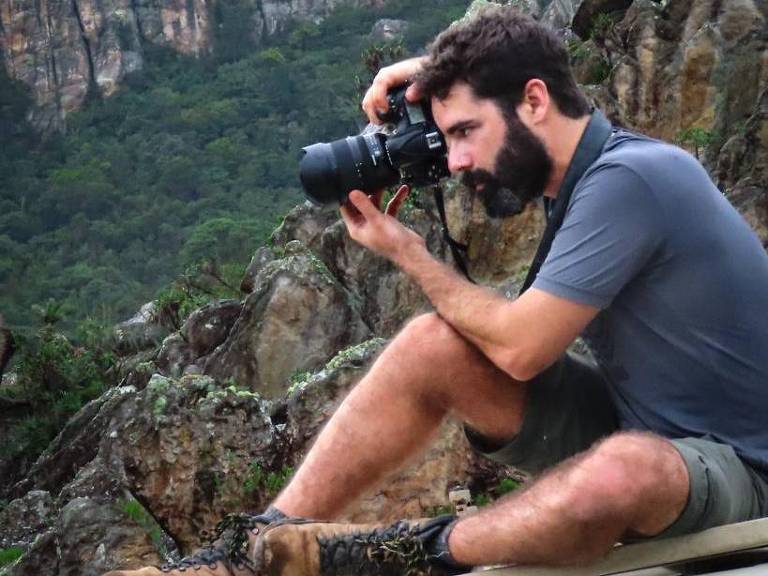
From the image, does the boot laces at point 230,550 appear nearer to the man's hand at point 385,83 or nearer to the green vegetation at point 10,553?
the man's hand at point 385,83

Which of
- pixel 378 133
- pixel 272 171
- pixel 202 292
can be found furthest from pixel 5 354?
pixel 272 171

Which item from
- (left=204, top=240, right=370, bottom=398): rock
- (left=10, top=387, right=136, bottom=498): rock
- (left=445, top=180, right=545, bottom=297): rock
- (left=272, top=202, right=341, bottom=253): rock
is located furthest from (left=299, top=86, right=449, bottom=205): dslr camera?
(left=272, top=202, right=341, bottom=253): rock

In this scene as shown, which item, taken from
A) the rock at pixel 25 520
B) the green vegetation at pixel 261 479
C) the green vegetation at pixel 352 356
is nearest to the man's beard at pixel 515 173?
the green vegetation at pixel 261 479

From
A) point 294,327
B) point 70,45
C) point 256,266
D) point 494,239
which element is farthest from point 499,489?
point 70,45

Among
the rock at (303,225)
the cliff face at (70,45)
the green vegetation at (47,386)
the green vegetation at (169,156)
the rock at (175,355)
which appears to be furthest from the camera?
the cliff face at (70,45)

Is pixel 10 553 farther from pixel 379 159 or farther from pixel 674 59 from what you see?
pixel 674 59

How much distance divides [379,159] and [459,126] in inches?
9.4

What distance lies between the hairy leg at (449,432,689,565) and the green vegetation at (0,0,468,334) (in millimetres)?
32136

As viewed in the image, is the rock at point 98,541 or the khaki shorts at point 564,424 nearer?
the khaki shorts at point 564,424

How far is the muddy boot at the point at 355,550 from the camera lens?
6.62 ft

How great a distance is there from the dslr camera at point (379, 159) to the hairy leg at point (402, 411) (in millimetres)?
350

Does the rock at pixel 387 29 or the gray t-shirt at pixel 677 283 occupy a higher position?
the gray t-shirt at pixel 677 283

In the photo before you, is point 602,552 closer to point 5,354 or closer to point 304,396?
point 304,396

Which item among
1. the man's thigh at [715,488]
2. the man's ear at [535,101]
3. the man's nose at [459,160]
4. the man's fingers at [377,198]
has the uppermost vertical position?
the man's ear at [535,101]
